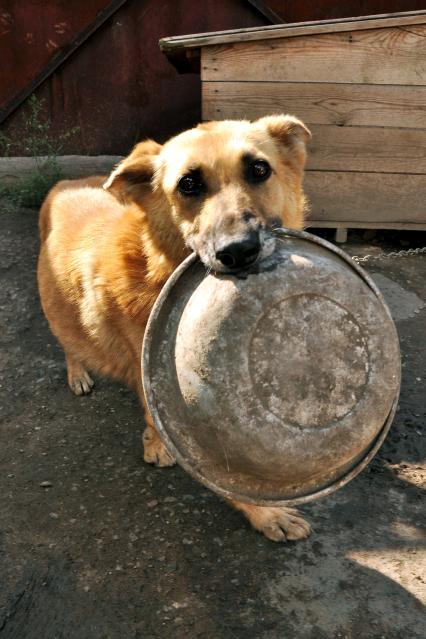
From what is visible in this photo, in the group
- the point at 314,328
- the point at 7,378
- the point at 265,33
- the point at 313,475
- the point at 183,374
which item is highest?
the point at 265,33

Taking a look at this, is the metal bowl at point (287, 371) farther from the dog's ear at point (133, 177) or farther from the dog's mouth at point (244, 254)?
the dog's ear at point (133, 177)

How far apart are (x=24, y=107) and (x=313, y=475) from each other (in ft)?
17.7

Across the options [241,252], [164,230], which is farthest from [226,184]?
[241,252]

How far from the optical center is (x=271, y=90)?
511 centimetres

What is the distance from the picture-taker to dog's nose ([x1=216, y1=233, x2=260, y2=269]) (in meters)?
2.25

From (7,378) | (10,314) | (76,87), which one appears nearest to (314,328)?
(7,378)

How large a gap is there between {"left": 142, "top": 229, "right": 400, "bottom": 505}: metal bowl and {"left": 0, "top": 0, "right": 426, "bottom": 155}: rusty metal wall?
4.72m

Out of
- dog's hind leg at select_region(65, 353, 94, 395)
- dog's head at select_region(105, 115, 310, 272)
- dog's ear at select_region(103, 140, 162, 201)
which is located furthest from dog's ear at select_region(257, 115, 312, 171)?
dog's hind leg at select_region(65, 353, 94, 395)

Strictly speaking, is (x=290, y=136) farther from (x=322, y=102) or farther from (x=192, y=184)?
(x=322, y=102)

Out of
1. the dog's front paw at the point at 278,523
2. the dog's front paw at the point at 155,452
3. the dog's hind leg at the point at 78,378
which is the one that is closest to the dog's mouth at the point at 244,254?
the dog's front paw at the point at 278,523

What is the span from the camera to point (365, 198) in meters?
5.54

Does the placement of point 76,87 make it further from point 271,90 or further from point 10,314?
point 10,314

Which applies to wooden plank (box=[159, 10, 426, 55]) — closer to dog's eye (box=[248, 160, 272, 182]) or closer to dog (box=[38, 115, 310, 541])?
dog (box=[38, 115, 310, 541])

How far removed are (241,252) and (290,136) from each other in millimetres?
1149
